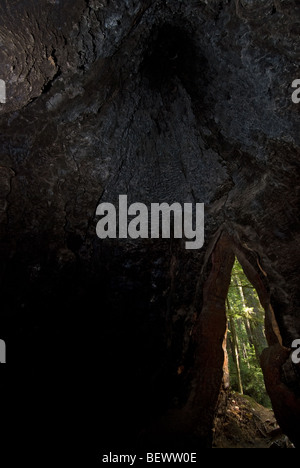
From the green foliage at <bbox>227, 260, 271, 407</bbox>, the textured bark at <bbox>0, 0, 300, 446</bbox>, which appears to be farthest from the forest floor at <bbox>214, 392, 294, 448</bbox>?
the textured bark at <bbox>0, 0, 300, 446</bbox>

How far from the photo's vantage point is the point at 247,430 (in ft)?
21.8

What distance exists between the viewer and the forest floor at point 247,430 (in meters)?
5.88

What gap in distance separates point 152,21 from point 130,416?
16.3ft

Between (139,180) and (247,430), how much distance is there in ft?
22.6

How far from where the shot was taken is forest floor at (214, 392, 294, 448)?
5.88 meters

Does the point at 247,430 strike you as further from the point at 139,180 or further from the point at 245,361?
the point at 139,180

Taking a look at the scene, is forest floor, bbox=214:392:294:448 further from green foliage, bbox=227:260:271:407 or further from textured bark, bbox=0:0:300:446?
textured bark, bbox=0:0:300:446

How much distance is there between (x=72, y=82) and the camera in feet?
9.18

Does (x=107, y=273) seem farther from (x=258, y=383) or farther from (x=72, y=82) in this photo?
(x=258, y=383)

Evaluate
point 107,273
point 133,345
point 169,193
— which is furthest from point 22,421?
point 169,193

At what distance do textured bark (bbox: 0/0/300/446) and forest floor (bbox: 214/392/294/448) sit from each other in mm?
3139

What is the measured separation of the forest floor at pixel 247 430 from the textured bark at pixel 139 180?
10.3 ft

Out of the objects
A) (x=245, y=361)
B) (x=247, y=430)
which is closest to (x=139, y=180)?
(x=247, y=430)

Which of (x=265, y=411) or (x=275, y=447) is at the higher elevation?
(x=275, y=447)
